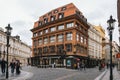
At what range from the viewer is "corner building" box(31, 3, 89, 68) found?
51.8 metres

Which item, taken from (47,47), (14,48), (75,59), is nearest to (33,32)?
(47,47)

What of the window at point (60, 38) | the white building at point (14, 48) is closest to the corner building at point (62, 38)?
the window at point (60, 38)

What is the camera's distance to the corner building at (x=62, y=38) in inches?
2039

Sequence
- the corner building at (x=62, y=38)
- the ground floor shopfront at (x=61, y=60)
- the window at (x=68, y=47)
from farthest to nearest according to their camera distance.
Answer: the window at (x=68, y=47)
the corner building at (x=62, y=38)
the ground floor shopfront at (x=61, y=60)

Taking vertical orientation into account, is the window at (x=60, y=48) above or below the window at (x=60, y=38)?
below

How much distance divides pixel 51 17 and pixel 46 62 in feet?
42.0

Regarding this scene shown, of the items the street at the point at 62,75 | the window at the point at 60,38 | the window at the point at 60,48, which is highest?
the window at the point at 60,38

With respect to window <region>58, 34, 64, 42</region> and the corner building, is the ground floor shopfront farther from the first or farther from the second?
window <region>58, 34, 64, 42</region>

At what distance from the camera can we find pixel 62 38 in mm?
54969

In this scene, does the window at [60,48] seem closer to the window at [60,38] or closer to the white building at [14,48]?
the window at [60,38]

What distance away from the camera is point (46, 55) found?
196 ft

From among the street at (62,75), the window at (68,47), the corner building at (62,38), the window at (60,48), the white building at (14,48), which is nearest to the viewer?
the street at (62,75)

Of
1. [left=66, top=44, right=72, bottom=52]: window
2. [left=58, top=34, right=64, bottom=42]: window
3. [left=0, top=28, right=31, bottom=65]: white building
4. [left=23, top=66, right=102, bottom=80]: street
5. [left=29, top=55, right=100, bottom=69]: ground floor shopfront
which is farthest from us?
[left=0, top=28, right=31, bottom=65]: white building

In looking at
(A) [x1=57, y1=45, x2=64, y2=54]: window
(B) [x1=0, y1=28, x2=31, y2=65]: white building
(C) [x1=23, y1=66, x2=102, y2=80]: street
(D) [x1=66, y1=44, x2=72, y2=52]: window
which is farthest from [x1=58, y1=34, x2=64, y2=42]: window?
(C) [x1=23, y1=66, x2=102, y2=80]: street
